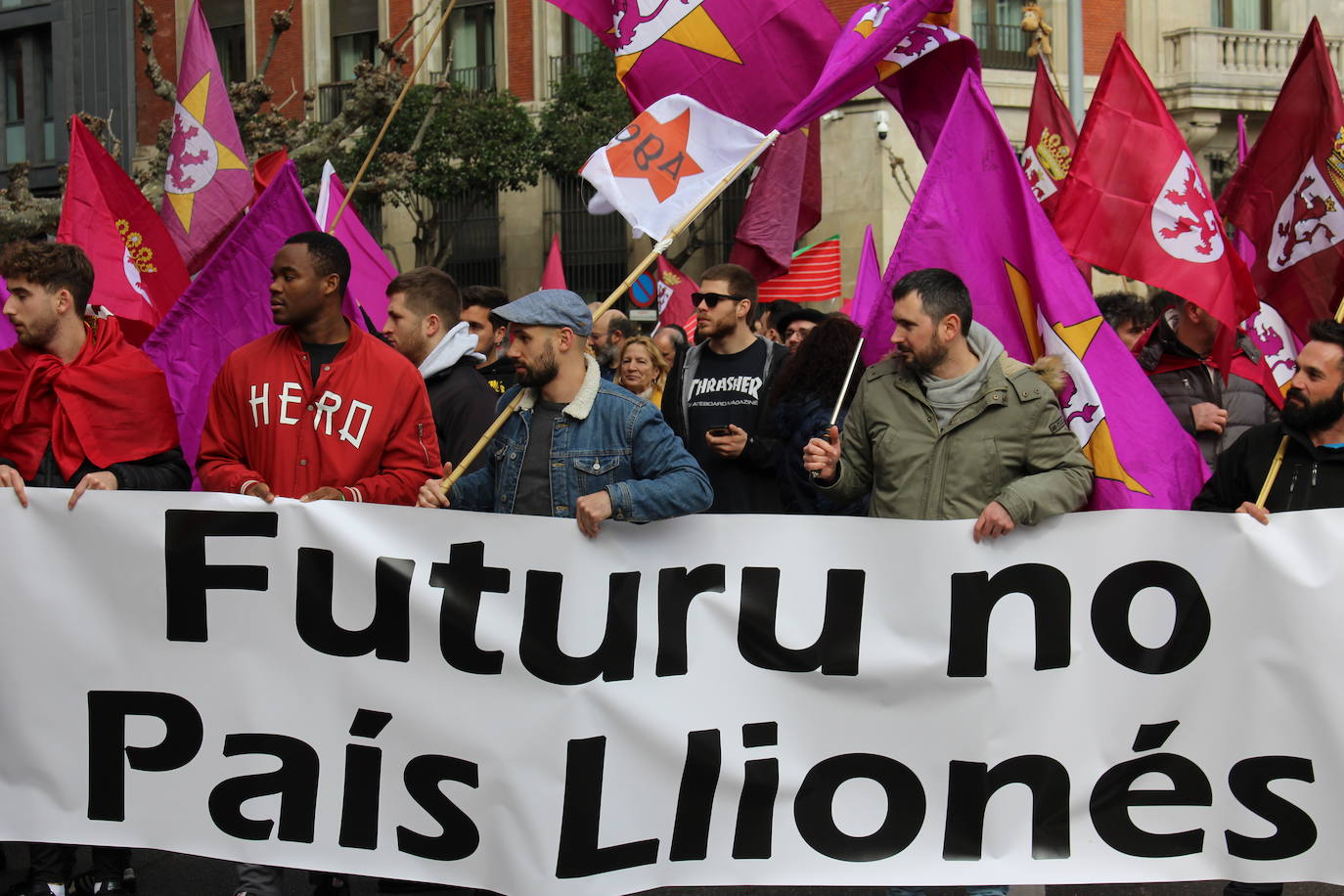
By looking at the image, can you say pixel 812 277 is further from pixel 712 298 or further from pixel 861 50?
pixel 861 50

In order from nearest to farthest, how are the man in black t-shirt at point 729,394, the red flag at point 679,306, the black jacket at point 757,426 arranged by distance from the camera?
the black jacket at point 757,426 < the man in black t-shirt at point 729,394 < the red flag at point 679,306

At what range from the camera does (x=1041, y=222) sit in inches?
197

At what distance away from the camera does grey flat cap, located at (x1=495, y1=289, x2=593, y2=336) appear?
440cm

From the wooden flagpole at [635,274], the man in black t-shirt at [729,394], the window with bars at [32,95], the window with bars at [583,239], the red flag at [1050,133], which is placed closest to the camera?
the wooden flagpole at [635,274]

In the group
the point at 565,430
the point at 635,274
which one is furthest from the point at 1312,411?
the point at 565,430

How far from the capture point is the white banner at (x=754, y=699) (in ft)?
14.4

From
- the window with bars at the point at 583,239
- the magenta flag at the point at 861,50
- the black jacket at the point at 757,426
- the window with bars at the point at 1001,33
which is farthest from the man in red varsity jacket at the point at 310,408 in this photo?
the window with bars at the point at 583,239

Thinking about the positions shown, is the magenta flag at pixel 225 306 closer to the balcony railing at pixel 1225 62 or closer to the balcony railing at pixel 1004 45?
the balcony railing at pixel 1004 45

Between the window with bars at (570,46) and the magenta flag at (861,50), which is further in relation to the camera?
the window with bars at (570,46)

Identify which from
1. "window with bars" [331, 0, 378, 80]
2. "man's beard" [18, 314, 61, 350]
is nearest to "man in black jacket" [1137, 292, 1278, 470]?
"man's beard" [18, 314, 61, 350]

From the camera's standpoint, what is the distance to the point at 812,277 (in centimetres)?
1614

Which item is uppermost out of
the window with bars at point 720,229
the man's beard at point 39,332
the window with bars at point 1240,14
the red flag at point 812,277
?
the window with bars at point 1240,14

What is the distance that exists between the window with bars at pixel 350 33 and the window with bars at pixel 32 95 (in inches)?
Result: 237

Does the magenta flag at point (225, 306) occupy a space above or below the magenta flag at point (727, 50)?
below
